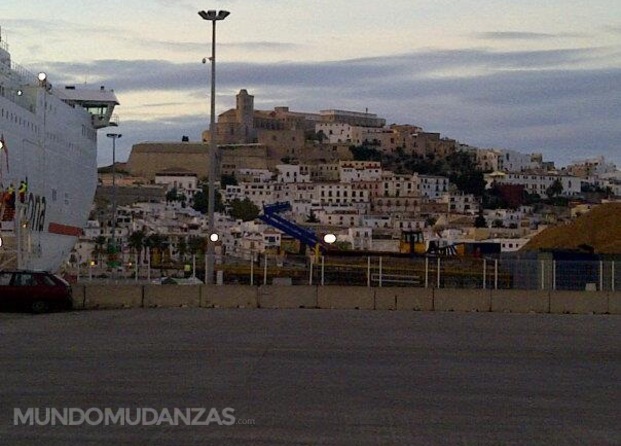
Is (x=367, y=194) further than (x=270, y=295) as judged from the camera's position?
Yes

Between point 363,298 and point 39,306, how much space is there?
8.85m

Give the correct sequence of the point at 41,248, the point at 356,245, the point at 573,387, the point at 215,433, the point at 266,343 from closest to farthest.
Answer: the point at 215,433
the point at 573,387
the point at 266,343
the point at 41,248
the point at 356,245

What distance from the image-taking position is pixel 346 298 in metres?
33.5

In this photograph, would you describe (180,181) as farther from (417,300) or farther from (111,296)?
(417,300)

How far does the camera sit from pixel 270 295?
33.3 m

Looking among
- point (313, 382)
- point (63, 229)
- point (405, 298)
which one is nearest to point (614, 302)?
point (405, 298)

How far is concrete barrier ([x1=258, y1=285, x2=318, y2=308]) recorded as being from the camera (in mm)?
33281

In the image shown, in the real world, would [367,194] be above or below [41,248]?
above

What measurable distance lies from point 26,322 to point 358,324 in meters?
7.29

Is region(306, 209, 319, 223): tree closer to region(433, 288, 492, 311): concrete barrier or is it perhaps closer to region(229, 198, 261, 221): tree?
region(229, 198, 261, 221): tree

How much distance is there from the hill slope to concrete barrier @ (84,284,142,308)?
37964 millimetres

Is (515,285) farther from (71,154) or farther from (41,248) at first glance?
(71,154)

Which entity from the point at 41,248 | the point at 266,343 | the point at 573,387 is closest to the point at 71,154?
the point at 41,248

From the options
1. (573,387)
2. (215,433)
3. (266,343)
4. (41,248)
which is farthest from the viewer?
(41,248)
